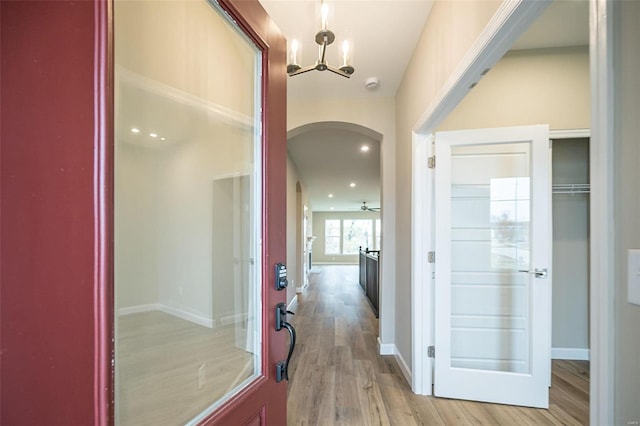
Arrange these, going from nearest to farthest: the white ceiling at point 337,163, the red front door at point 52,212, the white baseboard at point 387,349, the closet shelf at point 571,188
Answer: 1. the red front door at point 52,212
2. the closet shelf at point 571,188
3. the white baseboard at point 387,349
4. the white ceiling at point 337,163

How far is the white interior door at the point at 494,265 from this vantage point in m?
2.07

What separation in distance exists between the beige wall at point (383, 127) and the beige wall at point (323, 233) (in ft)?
33.8

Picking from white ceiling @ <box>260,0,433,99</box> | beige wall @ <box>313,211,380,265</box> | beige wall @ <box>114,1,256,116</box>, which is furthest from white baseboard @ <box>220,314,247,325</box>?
beige wall @ <box>313,211,380,265</box>

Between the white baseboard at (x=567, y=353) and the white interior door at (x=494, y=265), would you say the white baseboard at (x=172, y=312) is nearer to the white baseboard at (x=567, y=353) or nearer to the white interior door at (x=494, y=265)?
the white interior door at (x=494, y=265)

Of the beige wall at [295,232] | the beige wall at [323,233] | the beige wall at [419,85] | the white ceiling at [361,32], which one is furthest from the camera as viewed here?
the beige wall at [323,233]

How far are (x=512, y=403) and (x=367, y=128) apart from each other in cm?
281

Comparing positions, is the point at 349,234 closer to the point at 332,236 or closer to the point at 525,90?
the point at 332,236

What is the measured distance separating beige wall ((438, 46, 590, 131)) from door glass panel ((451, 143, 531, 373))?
40 cm

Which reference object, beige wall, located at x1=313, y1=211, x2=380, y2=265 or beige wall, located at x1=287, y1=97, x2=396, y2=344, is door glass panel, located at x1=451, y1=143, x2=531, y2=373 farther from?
beige wall, located at x1=313, y1=211, x2=380, y2=265

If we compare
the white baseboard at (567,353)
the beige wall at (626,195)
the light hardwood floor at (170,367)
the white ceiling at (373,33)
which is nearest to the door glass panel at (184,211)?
the light hardwood floor at (170,367)

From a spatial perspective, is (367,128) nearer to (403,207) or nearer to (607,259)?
(403,207)

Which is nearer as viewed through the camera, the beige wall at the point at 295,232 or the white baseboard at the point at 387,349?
the white baseboard at the point at 387,349

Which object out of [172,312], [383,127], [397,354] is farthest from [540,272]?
[172,312]

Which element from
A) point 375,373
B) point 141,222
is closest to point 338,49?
point 141,222
